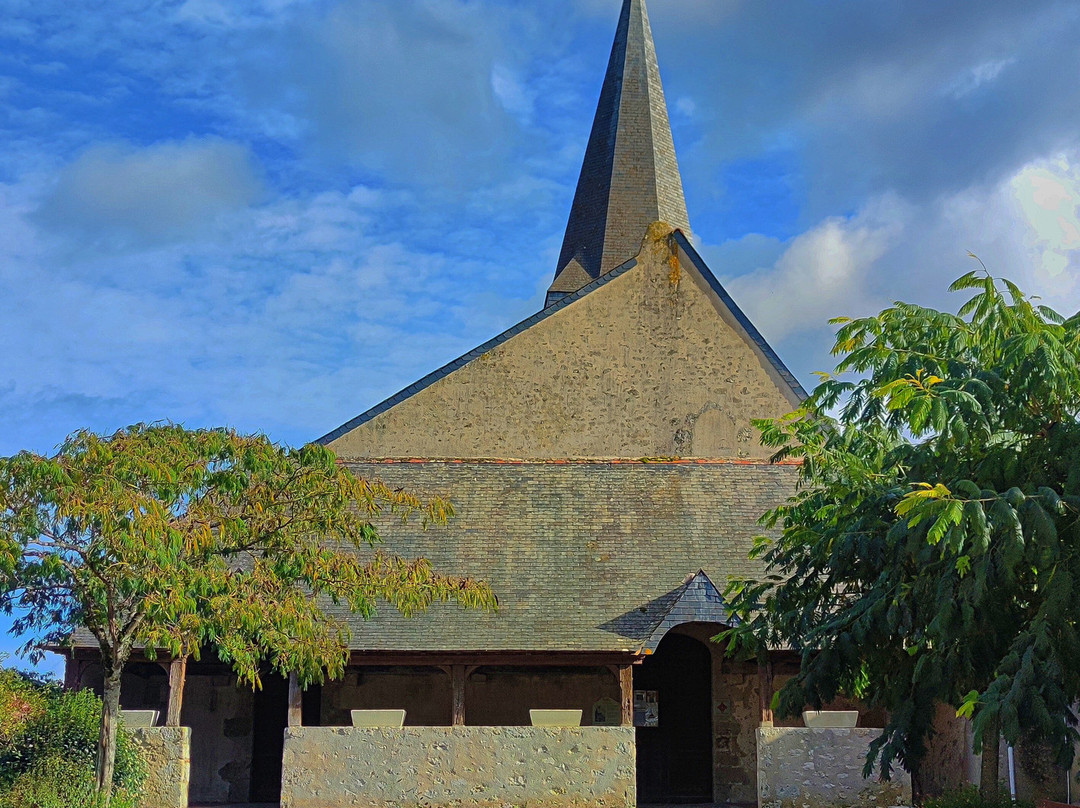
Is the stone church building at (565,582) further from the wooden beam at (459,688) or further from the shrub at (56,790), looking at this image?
the shrub at (56,790)

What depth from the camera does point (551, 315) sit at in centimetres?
2439

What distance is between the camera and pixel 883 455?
14.3m

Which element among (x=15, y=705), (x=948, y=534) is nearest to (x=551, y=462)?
(x=15, y=705)

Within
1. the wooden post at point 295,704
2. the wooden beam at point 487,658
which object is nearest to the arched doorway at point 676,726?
the wooden beam at point 487,658

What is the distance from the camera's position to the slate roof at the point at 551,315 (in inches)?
923

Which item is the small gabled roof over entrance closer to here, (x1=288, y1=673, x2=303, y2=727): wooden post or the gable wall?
(x1=288, y1=673, x2=303, y2=727): wooden post

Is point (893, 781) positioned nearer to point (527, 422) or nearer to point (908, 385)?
point (908, 385)

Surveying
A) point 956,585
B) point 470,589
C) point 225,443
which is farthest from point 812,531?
point 225,443

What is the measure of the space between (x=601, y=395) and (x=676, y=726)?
7.40 metres

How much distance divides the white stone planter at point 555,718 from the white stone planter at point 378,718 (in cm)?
174

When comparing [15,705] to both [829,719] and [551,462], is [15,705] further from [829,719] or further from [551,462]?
[829,719]

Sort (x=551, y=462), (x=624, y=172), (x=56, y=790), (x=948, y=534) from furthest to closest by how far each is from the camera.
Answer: (x=624, y=172) → (x=551, y=462) → (x=56, y=790) → (x=948, y=534)

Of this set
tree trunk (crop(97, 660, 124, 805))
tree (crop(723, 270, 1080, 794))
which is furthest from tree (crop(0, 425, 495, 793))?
tree (crop(723, 270, 1080, 794))

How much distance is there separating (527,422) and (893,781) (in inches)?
398
